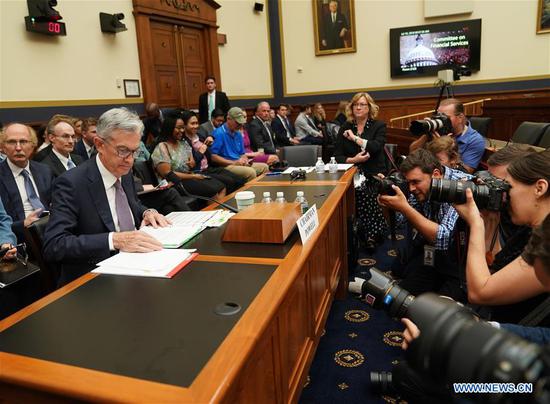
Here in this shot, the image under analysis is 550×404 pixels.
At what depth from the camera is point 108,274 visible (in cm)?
135

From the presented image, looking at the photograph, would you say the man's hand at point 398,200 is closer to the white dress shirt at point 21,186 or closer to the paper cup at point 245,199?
the paper cup at point 245,199

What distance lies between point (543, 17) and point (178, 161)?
286 inches

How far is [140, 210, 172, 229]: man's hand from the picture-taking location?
5.95 feet

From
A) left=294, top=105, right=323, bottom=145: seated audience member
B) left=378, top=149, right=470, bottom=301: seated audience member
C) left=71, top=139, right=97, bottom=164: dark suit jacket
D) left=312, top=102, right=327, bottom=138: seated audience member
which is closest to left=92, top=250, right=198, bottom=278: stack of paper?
Result: left=378, top=149, right=470, bottom=301: seated audience member

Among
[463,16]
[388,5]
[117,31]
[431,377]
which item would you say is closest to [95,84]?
[117,31]

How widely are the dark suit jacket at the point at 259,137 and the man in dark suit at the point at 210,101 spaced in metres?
0.73

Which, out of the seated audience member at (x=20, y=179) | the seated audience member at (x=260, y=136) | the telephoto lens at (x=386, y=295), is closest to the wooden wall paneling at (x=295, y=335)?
the telephoto lens at (x=386, y=295)

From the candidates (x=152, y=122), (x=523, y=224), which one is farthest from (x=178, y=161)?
(x=523, y=224)

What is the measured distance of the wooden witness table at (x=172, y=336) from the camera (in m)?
0.81

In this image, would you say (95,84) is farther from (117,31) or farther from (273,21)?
(273,21)

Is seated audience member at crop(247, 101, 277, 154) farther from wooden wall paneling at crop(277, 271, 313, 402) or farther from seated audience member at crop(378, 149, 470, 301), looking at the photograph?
wooden wall paneling at crop(277, 271, 313, 402)

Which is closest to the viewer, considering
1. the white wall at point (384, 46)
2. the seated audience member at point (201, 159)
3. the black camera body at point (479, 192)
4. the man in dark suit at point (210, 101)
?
the black camera body at point (479, 192)

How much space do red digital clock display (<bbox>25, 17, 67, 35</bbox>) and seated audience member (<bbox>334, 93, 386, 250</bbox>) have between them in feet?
10.1

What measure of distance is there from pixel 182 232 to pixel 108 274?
1.30ft
